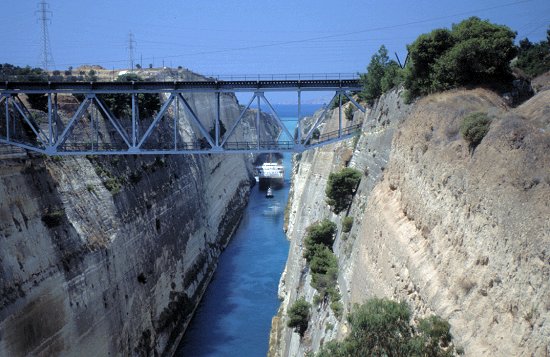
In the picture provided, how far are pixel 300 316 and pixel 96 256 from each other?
29.3ft

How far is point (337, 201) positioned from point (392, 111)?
4.64 meters

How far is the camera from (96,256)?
27.9m

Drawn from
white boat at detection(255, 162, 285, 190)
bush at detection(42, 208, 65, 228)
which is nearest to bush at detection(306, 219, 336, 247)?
bush at detection(42, 208, 65, 228)

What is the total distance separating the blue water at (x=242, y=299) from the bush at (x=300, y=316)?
6.87m

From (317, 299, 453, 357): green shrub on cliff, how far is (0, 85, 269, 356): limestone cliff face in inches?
463

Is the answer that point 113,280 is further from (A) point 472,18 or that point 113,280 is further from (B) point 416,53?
(A) point 472,18

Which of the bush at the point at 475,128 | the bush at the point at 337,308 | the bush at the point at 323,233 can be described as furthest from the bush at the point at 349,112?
the bush at the point at 475,128

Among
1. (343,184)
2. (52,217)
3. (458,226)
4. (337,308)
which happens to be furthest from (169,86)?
(458,226)

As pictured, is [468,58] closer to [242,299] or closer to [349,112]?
[349,112]

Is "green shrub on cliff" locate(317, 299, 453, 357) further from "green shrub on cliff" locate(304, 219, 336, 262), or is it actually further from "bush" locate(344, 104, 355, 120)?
"bush" locate(344, 104, 355, 120)

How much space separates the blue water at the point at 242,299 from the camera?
34488 mm

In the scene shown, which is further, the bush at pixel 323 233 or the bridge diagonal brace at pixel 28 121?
the bush at pixel 323 233

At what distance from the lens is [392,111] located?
26.4 metres

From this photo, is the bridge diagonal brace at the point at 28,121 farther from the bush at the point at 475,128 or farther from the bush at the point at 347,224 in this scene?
the bush at the point at 475,128
